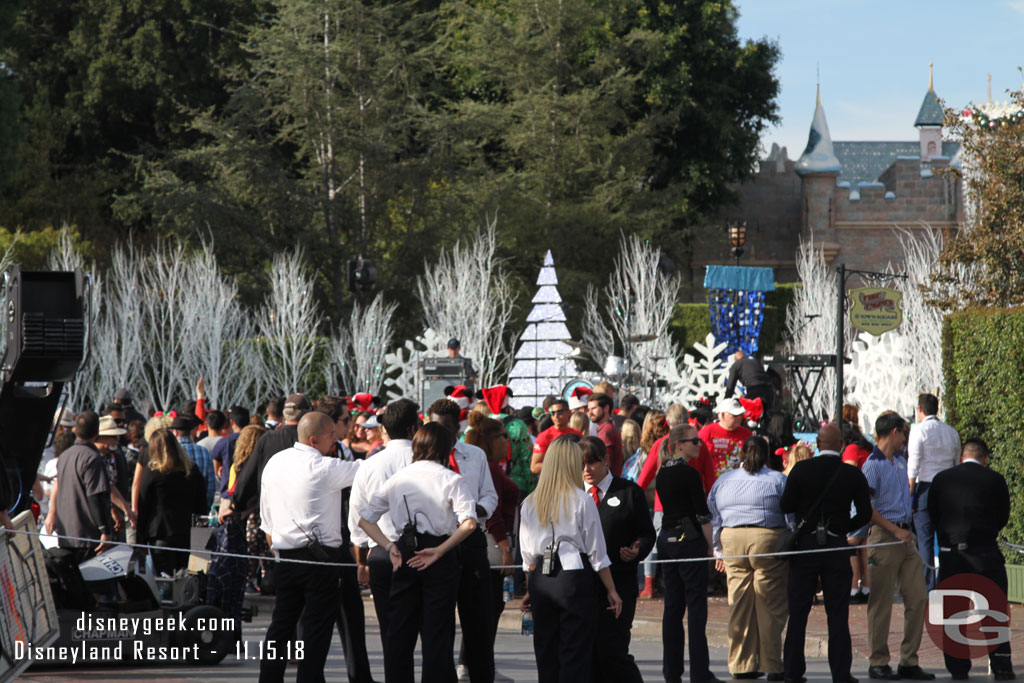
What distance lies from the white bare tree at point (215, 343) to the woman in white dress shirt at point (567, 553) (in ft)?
84.1

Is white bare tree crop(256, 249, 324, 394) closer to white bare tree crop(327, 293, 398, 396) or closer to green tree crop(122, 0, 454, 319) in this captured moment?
white bare tree crop(327, 293, 398, 396)

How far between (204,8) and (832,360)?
26.0 meters

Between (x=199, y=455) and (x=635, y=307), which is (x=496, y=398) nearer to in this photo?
(x=199, y=455)

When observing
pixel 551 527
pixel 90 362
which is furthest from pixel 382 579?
pixel 90 362

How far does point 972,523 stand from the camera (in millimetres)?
9867

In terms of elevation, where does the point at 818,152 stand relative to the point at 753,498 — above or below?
above

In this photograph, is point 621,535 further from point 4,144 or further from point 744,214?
point 744,214

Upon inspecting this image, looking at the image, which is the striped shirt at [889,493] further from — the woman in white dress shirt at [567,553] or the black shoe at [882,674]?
the woman in white dress shirt at [567,553]

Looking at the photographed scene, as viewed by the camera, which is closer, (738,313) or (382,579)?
(382,579)

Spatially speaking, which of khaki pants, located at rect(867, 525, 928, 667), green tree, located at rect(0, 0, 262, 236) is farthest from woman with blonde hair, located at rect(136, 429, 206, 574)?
green tree, located at rect(0, 0, 262, 236)

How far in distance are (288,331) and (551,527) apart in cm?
2901

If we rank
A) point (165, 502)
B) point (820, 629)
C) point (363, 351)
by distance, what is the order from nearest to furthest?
point (165, 502) < point (820, 629) < point (363, 351)

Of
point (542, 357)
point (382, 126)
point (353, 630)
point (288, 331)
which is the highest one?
point (382, 126)

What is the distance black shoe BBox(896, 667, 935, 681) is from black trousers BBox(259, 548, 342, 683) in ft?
13.6
